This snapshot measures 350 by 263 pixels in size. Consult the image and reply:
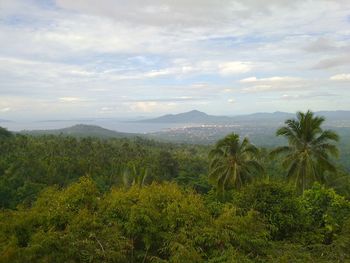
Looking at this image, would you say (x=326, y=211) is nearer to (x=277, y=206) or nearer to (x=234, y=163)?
(x=277, y=206)

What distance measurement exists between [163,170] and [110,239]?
153ft

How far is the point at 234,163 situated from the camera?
22.7 m

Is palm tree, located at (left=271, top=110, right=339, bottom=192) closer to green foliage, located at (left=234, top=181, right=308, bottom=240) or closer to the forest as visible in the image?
the forest

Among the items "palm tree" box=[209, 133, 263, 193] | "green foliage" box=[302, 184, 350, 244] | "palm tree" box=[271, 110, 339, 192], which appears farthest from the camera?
"palm tree" box=[209, 133, 263, 193]

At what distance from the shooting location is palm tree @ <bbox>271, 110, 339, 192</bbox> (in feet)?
67.5

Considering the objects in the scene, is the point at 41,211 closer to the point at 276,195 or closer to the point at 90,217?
the point at 90,217

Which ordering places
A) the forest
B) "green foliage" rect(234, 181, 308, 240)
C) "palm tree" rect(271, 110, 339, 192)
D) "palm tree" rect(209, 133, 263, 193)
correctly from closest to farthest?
the forest < "green foliage" rect(234, 181, 308, 240) < "palm tree" rect(271, 110, 339, 192) < "palm tree" rect(209, 133, 263, 193)

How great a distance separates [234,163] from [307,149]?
4.19 meters

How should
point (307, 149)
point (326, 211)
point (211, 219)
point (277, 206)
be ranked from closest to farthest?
point (211, 219)
point (277, 206)
point (326, 211)
point (307, 149)

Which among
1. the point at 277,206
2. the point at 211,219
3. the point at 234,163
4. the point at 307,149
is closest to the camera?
the point at 211,219

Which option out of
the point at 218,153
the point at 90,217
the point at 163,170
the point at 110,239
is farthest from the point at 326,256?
the point at 163,170

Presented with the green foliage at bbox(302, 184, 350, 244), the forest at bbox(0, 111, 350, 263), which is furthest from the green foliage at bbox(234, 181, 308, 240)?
the green foliage at bbox(302, 184, 350, 244)

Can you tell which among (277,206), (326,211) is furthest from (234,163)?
(277,206)

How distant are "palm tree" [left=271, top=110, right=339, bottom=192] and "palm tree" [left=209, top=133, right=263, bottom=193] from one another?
5.65ft
